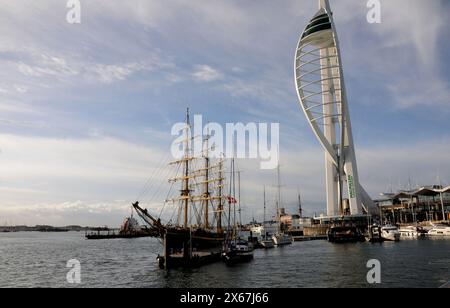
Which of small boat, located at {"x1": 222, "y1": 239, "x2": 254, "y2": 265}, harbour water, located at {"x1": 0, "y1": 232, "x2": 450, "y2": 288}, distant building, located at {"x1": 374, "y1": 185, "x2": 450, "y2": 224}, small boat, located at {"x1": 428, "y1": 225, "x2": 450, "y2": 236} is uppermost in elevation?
distant building, located at {"x1": 374, "y1": 185, "x2": 450, "y2": 224}

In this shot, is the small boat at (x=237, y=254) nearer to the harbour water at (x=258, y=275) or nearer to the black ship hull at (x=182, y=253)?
the harbour water at (x=258, y=275)

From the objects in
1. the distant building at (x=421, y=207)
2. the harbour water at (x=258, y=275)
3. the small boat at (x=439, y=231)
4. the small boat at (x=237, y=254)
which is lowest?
the harbour water at (x=258, y=275)

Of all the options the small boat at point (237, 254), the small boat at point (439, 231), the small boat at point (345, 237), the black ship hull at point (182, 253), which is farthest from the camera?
the small boat at point (439, 231)

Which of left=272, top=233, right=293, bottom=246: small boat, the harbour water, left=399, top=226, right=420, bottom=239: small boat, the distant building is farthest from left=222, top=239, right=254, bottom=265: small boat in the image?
the distant building

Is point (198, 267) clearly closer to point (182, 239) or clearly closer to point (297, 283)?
point (182, 239)

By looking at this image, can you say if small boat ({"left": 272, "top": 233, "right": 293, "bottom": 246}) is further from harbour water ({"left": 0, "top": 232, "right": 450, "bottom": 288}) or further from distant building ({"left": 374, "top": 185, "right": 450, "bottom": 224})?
distant building ({"left": 374, "top": 185, "right": 450, "bottom": 224})

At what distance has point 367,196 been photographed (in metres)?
128

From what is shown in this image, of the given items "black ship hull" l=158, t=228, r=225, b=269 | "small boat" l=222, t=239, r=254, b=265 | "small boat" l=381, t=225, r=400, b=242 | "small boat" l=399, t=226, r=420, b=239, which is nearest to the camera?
"black ship hull" l=158, t=228, r=225, b=269

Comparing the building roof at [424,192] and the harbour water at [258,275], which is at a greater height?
the building roof at [424,192]

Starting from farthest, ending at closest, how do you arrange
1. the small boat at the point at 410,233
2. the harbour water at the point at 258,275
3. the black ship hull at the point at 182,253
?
the small boat at the point at 410,233 → the black ship hull at the point at 182,253 → the harbour water at the point at 258,275

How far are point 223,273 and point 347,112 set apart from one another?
89.9 meters

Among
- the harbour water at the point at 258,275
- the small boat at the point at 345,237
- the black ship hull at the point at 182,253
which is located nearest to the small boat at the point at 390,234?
the small boat at the point at 345,237
